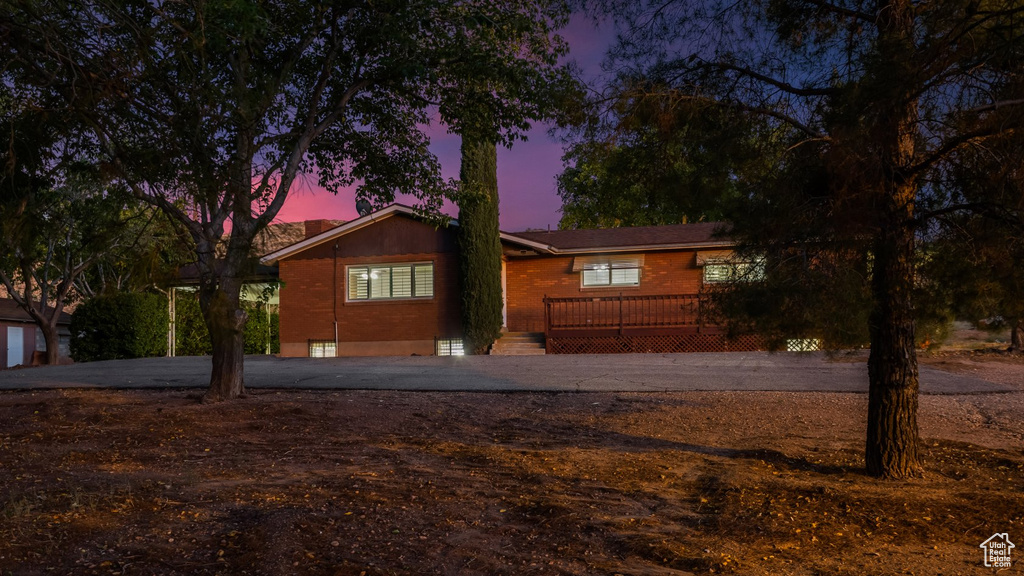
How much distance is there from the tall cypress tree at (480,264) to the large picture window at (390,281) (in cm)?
186

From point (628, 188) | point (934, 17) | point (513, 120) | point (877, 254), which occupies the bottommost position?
point (877, 254)

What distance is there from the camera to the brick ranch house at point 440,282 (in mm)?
21828

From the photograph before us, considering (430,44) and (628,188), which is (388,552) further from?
(430,44)

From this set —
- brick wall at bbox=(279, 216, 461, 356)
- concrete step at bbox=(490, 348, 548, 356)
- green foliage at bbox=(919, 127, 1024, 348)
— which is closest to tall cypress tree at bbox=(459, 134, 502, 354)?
concrete step at bbox=(490, 348, 548, 356)

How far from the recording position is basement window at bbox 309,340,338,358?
904 inches

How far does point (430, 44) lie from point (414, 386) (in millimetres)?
5314

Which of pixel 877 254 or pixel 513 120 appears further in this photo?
pixel 513 120

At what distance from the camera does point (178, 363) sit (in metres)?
17.5

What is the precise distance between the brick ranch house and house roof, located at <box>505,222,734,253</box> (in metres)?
0.03

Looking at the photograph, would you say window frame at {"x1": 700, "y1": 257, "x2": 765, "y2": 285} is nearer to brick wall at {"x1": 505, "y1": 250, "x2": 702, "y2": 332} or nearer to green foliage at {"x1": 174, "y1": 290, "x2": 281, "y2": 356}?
brick wall at {"x1": 505, "y1": 250, "x2": 702, "y2": 332}

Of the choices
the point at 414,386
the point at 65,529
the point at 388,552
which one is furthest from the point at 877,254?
the point at 414,386

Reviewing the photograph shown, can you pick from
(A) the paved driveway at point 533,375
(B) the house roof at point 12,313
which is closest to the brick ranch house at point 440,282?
(A) the paved driveway at point 533,375

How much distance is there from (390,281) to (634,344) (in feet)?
24.8

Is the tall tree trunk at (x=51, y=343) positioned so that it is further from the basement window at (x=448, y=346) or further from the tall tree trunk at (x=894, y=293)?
the tall tree trunk at (x=894, y=293)
